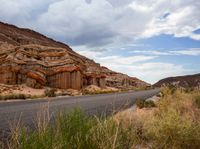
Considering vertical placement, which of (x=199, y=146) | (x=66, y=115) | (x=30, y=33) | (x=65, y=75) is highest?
(x=30, y=33)

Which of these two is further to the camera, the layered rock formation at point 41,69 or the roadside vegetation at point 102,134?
the layered rock formation at point 41,69

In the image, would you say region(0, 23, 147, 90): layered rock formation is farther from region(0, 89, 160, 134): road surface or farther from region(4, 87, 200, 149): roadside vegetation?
region(4, 87, 200, 149): roadside vegetation

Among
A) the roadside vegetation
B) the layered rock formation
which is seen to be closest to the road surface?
the roadside vegetation

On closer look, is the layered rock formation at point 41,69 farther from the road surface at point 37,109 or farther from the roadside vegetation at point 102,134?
the roadside vegetation at point 102,134

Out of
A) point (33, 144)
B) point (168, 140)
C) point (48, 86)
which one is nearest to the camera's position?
point (33, 144)

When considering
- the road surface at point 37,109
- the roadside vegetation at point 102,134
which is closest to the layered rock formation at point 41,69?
the road surface at point 37,109

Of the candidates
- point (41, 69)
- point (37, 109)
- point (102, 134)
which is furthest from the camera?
point (41, 69)

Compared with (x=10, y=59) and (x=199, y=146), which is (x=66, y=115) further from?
(x=10, y=59)

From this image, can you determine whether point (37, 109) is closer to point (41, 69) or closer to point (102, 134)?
point (102, 134)

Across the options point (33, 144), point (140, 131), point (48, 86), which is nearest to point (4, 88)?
point (48, 86)

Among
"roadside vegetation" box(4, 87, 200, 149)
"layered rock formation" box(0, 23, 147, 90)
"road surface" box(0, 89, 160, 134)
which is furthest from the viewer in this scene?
"layered rock formation" box(0, 23, 147, 90)

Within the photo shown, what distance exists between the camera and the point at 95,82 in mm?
66312

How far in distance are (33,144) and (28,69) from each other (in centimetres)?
4501

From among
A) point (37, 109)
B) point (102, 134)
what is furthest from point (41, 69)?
point (102, 134)
